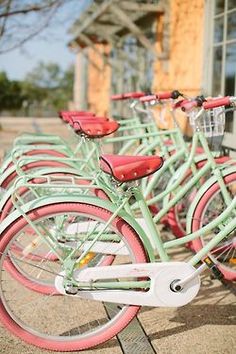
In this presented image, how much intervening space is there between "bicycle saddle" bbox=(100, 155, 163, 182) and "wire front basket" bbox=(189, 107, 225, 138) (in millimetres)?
718

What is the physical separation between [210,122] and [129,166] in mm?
902

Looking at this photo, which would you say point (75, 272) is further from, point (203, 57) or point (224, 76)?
point (203, 57)

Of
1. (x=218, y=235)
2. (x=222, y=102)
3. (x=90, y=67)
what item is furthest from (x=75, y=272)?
(x=90, y=67)

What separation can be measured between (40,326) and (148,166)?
43.1 inches

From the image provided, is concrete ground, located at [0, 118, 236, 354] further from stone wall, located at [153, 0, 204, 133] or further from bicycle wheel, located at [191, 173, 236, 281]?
stone wall, located at [153, 0, 204, 133]

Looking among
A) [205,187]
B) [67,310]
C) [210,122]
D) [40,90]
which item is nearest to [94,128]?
[210,122]

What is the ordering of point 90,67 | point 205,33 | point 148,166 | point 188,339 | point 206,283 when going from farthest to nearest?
1. point 90,67
2. point 205,33
3. point 206,283
4. point 188,339
5. point 148,166

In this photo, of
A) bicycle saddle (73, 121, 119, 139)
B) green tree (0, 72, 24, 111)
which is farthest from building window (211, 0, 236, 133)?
green tree (0, 72, 24, 111)

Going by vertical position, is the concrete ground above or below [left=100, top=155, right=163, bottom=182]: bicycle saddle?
below

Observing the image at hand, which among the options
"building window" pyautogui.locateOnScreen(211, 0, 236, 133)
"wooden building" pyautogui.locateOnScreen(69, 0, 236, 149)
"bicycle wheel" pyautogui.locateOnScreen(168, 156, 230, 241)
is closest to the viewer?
"bicycle wheel" pyautogui.locateOnScreen(168, 156, 230, 241)

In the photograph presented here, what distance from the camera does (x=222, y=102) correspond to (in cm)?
A: 264

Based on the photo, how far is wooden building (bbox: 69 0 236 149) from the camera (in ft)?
19.0

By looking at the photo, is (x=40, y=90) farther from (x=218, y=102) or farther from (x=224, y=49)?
(x=218, y=102)

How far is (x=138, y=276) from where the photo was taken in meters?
2.38
